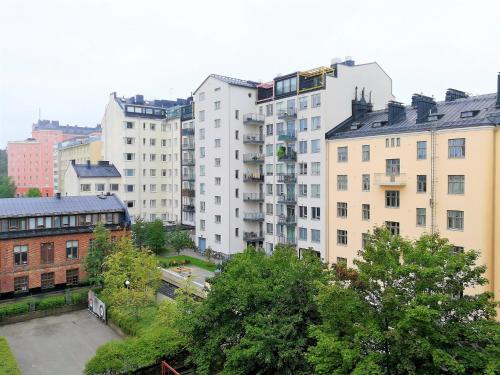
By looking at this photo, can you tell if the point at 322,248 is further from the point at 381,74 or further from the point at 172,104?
the point at 172,104

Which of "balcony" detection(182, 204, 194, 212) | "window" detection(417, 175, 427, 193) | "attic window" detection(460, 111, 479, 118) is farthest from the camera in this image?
"balcony" detection(182, 204, 194, 212)

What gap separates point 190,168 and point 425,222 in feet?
133

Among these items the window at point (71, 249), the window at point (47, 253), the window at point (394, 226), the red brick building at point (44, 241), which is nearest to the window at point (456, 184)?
the window at point (394, 226)

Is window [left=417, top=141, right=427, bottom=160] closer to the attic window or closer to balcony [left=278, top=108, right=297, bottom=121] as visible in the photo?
the attic window

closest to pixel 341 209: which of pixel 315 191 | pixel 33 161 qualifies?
pixel 315 191

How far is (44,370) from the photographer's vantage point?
26109 millimetres

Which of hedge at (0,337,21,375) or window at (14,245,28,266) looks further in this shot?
window at (14,245,28,266)

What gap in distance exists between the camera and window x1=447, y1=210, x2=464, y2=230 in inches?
1339

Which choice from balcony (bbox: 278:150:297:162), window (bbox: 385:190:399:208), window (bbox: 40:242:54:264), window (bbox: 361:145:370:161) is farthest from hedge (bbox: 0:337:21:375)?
balcony (bbox: 278:150:297:162)

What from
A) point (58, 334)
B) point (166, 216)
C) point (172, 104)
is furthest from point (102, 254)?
point (172, 104)

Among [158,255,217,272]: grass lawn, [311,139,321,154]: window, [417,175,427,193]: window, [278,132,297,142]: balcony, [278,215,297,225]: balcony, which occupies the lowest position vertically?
[158,255,217,272]: grass lawn

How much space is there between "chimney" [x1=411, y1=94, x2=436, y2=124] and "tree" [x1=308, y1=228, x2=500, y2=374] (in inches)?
941

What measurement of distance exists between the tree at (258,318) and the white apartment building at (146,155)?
5394 cm

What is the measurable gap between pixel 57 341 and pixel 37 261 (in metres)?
11.6
